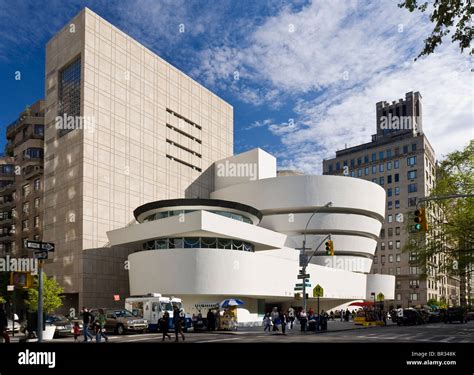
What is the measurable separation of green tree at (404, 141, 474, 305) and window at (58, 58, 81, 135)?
42.9m

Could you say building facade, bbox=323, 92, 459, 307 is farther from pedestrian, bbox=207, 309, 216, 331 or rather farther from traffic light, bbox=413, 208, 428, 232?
traffic light, bbox=413, 208, 428, 232

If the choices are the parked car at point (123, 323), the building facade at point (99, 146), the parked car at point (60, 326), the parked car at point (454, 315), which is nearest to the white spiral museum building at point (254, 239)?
the building facade at point (99, 146)

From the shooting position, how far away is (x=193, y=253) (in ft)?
190

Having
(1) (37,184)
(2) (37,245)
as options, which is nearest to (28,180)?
(1) (37,184)

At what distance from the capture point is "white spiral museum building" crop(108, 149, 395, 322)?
58.4 metres

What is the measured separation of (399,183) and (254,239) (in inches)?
2972

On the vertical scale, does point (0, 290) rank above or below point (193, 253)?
below

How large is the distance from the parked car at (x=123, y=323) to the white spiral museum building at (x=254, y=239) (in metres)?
20.9

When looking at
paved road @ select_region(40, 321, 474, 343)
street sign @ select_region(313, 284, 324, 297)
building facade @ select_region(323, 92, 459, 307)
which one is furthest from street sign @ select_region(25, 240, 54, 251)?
building facade @ select_region(323, 92, 459, 307)

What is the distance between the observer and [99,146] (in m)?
68.2

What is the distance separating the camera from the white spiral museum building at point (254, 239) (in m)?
58.4

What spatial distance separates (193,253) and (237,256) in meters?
5.36
